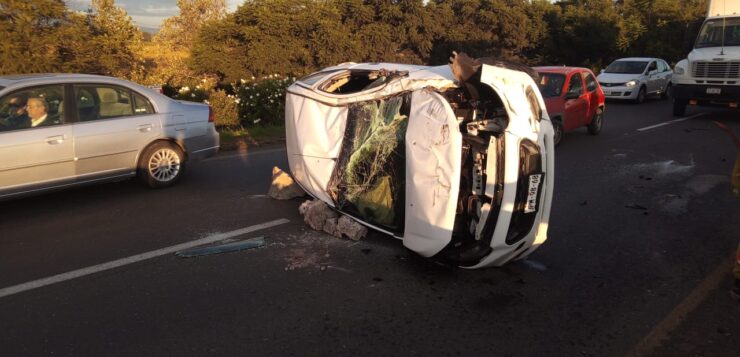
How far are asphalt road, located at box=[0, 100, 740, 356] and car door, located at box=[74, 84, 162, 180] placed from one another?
0.46 metres

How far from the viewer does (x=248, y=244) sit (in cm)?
496

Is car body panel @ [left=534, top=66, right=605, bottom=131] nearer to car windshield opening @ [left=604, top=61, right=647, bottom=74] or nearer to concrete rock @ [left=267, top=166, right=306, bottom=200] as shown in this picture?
concrete rock @ [left=267, top=166, right=306, bottom=200]

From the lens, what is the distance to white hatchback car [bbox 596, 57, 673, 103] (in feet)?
60.6

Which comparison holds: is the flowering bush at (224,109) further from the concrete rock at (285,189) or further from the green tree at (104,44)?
the concrete rock at (285,189)

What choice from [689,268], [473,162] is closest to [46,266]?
[473,162]

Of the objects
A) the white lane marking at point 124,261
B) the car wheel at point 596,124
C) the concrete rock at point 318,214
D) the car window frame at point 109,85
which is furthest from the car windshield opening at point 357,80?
the car wheel at point 596,124

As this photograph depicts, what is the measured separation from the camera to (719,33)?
1343cm

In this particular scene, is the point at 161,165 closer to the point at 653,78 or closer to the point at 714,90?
the point at 714,90

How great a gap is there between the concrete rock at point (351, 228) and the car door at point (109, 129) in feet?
10.1

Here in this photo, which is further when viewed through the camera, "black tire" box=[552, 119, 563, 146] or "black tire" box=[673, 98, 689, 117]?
"black tire" box=[673, 98, 689, 117]

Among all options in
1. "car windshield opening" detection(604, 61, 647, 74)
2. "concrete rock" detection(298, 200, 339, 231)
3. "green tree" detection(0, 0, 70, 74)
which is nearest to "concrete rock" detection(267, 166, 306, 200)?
"concrete rock" detection(298, 200, 339, 231)

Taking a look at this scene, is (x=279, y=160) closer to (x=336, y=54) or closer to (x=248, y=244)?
(x=248, y=244)

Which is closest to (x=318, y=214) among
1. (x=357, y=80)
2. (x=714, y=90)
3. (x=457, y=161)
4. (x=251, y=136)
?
(x=357, y=80)

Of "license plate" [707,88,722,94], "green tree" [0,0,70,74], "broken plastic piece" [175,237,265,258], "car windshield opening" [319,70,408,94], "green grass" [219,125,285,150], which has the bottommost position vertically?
"broken plastic piece" [175,237,265,258]
